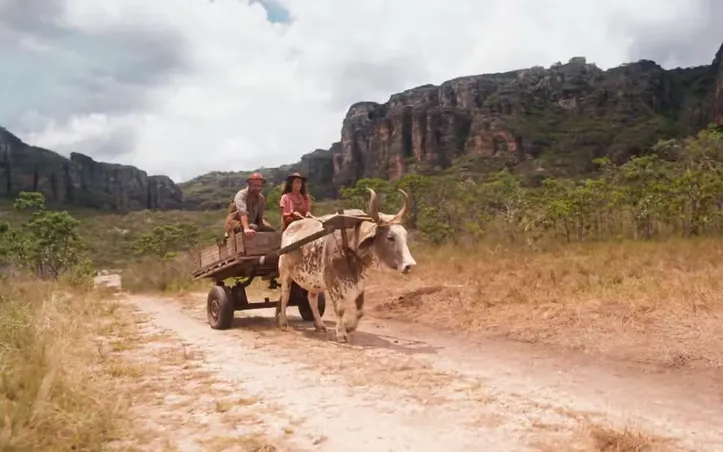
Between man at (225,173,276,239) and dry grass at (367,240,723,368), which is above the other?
man at (225,173,276,239)

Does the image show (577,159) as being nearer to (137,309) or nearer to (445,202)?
(445,202)

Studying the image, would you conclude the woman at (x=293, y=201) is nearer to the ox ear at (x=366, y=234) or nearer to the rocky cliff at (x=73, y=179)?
the ox ear at (x=366, y=234)

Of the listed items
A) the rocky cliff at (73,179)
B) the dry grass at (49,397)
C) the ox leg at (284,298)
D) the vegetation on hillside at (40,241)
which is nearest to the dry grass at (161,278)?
the vegetation on hillside at (40,241)

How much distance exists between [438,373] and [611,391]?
5.33ft

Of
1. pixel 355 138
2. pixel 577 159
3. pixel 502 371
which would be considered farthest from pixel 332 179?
pixel 502 371

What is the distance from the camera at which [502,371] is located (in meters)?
6.12

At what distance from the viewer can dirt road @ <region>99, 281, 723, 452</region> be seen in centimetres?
386

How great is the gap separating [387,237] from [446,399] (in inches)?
117

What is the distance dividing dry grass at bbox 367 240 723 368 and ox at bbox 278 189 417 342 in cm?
207

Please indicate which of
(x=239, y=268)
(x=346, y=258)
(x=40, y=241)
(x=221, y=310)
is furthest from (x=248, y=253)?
(x=40, y=241)

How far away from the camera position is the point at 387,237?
7.49 metres

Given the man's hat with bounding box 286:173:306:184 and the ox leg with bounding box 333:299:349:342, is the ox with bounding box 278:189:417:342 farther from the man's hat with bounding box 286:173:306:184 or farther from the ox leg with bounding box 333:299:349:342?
the man's hat with bounding box 286:173:306:184

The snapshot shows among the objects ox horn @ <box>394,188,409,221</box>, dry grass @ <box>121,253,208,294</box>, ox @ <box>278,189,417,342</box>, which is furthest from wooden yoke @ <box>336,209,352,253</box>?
dry grass @ <box>121,253,208,294</box>

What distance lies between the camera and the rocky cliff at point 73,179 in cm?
10919
